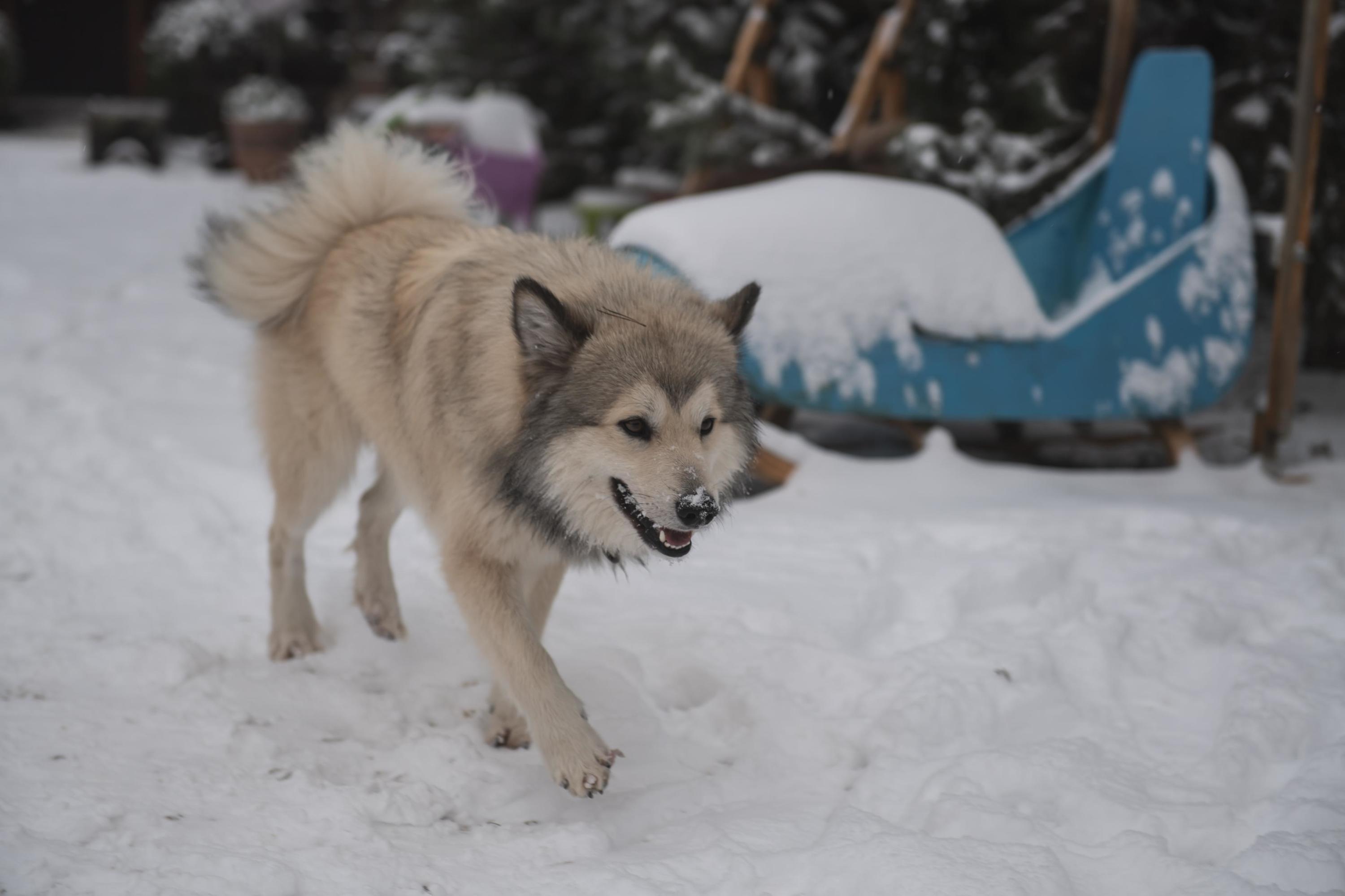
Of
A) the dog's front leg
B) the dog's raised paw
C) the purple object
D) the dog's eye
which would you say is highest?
the dog's eye

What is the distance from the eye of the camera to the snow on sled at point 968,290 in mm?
4117

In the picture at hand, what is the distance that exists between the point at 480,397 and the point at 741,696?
39.9 inches

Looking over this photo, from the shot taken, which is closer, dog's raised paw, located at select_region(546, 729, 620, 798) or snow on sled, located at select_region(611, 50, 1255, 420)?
dog's raised paw, located at select_region(546, 729, 620, 798)

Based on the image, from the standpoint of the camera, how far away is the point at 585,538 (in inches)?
93.4

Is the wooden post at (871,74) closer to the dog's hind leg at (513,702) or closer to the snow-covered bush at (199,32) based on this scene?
the dog's hind leg at (513,702)

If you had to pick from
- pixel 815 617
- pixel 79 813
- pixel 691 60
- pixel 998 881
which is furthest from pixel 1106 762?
pixel 691 60

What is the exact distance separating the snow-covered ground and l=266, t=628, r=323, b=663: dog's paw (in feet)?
0.18

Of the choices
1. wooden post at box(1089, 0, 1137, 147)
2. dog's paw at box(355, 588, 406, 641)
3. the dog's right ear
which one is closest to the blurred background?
wooden post at box(1089, 0, 1137, 147)

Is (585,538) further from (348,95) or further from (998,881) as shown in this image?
(348,95)

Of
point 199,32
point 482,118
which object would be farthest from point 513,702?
point 199,32

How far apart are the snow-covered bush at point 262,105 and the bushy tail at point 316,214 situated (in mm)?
9237

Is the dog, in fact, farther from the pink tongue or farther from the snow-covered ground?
the snow-covered ground

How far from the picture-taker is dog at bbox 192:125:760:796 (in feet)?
7.29

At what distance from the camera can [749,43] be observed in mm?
5254
